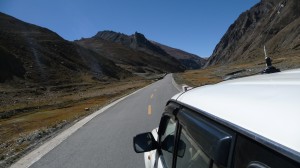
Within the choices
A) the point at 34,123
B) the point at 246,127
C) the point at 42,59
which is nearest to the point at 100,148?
the point at 246,127

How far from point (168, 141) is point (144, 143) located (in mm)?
444

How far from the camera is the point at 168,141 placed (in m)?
3.64

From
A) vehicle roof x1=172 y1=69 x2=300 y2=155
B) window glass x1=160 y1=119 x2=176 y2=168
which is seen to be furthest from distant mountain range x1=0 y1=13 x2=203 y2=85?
vehicle roof x1=172 y1=69 x2=300 y2=155

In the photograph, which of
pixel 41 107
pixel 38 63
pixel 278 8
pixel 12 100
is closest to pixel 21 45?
pixel 38 63

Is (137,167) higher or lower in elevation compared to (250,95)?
lower

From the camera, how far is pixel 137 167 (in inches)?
304

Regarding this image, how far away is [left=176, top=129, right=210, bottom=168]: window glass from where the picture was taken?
2.36 meters

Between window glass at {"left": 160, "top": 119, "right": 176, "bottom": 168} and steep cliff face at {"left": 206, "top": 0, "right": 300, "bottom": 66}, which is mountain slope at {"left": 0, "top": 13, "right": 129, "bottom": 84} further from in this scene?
window glass at {"left": 160, "top": 119, "right": 176, "bottom": 168}

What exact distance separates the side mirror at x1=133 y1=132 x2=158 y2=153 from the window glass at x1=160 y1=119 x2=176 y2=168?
0.12 metres

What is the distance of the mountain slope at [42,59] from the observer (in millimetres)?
84688

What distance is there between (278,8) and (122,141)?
596ft

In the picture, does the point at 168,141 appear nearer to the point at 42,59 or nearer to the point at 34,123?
the point at 34,123

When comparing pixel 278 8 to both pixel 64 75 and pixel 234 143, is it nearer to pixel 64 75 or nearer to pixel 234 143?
pixel 64 75

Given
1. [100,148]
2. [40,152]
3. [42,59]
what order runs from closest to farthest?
[100,148], [40,152], [42,59]
